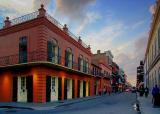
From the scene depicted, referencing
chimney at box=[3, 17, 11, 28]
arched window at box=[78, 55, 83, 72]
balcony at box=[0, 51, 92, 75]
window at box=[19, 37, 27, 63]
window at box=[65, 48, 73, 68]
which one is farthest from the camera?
arched window at box=[78, 55, 83, 72]

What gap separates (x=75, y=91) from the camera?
36.3 m

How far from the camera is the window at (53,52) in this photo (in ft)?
87.2

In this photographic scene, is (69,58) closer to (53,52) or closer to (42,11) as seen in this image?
(53,52)

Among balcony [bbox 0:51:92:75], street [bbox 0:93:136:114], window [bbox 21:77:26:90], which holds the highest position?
balcony [bbox 0:51:92:75]

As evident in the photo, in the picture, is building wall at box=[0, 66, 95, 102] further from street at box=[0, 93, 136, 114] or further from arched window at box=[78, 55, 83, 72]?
arched window at box=[78, 55, 83, 72]

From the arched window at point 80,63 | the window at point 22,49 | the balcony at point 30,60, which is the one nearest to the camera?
the balcony at point 30,60

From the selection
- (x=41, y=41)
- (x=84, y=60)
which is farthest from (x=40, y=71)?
(x=84, y=60)

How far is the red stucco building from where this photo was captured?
983 inches

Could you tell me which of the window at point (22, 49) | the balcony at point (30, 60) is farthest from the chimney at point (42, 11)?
the balcony at point (30, 60)

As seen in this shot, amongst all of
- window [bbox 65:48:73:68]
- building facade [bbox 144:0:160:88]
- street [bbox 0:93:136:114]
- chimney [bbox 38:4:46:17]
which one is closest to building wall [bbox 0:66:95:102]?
window [bbox 65:48:73:68]

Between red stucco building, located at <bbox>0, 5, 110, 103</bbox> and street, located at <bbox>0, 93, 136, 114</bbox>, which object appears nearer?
street, located at <bbox>0, 93, 136, 114</bbox>

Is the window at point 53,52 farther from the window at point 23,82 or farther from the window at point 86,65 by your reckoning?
the window at point 86,65

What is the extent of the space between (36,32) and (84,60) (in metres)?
17.8

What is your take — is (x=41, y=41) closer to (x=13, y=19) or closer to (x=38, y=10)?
(x=38, y=10)
